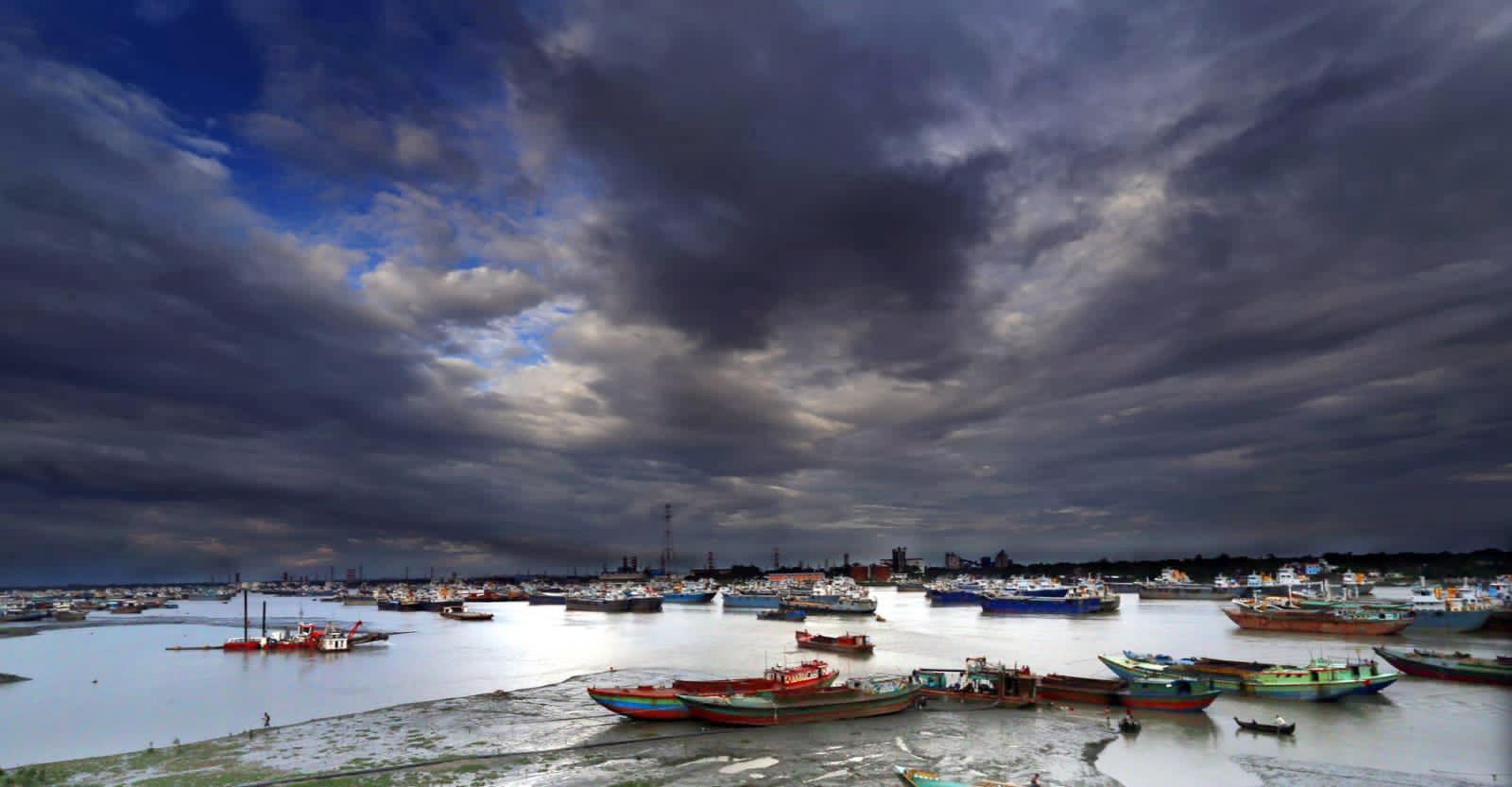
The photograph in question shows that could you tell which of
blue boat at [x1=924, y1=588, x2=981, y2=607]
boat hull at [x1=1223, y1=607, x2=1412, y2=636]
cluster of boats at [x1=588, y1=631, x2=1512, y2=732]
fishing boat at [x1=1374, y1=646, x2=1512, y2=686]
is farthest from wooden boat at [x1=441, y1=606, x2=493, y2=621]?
fishing boat at [x1=1374, y1=646, x2=1512, y2=686]

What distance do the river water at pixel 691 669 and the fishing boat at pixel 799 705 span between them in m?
9.07

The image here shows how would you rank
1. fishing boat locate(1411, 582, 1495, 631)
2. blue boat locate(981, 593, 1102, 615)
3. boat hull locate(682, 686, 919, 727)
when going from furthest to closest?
blue boat locate(981, 593, 1102, 615), fishing boat locate(1411, 582, 1495, 631), boat hull locate(682, 686, 919, 727)

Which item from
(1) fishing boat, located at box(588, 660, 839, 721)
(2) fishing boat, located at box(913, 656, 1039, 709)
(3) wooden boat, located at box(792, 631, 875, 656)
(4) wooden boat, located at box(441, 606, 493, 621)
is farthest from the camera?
(4) wooden boat, located at box(441, 606, 493, 621)

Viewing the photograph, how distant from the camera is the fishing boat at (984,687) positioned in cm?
3553

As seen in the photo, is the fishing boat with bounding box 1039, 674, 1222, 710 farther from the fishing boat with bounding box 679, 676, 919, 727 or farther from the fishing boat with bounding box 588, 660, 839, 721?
the fishing boat with bounding box 588, 660, 839, 721

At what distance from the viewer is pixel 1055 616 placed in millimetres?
104250

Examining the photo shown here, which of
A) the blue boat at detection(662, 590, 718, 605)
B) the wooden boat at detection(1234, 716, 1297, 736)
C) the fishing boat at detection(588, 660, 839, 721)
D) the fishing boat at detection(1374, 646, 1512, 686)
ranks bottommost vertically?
the blue boat at detection(662, 590, 718, 605)

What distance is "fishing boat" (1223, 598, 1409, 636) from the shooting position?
208 feet

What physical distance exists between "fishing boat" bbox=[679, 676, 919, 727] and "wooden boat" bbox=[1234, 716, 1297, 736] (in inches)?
527

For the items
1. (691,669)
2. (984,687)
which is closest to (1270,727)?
(984,687)

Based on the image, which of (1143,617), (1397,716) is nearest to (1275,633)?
(1143,617)

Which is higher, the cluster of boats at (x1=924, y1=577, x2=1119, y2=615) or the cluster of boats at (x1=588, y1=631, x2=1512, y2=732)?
the cluster of boats at (x1=588, y1=631, x2=1512, y2=732)

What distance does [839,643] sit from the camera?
62.1 metres

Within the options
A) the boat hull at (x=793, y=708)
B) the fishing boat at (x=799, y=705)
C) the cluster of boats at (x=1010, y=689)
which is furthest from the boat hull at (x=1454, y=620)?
the boat hull at (x=793, y=708)
